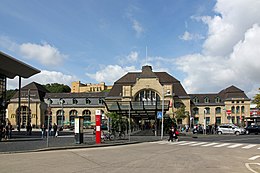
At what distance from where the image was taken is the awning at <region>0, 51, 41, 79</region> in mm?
33969

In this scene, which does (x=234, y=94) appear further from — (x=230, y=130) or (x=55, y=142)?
(x=55, y=142)

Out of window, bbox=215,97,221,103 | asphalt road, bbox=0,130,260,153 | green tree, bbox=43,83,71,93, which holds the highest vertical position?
green tree, bbox=43,83,71,93

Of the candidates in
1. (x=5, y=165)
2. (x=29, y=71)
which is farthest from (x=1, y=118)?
(x=5, y=165)

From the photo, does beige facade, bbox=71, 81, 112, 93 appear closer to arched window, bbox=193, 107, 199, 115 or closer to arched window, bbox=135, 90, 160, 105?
arched window, bbox=193, 107, 199, 115

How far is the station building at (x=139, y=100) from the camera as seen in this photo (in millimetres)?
83688

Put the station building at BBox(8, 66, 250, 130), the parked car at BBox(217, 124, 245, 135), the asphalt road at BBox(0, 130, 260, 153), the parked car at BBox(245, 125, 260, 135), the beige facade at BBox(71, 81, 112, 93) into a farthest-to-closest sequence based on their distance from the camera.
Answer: the beige facade at BBox(71, 81, 112, 93) → the station building at BBox(8, 66, 250, 130) → the parked car at BBox(245, 125, 260, 135) → the parked car at BBox(217, 124, 245, 135) → the asphalt road at BBox(0, 130, 260, 153)

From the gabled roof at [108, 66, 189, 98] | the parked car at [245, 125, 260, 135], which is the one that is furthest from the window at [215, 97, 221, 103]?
the parked car at [245, 125, 260, 135]

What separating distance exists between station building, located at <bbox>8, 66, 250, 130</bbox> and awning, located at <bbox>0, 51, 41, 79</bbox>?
135 ft

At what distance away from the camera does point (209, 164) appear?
45.6ft

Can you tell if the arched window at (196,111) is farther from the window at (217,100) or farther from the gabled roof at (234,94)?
the gabled roof at (234,94)

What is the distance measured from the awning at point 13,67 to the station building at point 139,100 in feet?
135

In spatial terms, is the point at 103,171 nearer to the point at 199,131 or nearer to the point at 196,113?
the point at 199,131

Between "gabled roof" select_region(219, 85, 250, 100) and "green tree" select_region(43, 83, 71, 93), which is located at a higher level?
"green tree" select_region(43, 83, 71, 93)

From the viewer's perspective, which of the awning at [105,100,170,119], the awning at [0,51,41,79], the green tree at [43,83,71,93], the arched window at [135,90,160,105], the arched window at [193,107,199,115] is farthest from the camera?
the green tree at [43,83,71,93]
